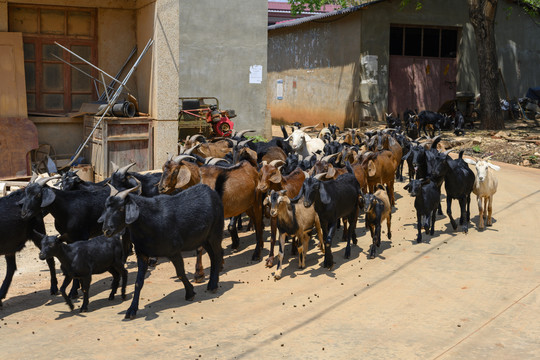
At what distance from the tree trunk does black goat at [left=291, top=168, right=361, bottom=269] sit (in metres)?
14.4

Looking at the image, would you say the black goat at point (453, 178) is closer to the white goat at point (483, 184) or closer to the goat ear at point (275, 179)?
the white goat at point (483, 184)

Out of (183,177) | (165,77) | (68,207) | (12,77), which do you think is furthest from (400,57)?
(68,207)

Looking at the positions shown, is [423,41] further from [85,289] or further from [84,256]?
[85,289]

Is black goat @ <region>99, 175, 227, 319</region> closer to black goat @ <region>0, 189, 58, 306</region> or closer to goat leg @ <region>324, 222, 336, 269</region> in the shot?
black goat @ <region>0, 189, 58, 306</region>

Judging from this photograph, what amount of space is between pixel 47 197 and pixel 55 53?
840 centimetres

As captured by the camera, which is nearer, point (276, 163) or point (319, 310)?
point (319, 310)

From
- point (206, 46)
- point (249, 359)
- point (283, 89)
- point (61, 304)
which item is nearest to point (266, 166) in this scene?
point (61, 304)

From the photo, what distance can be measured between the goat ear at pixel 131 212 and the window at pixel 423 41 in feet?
61.8

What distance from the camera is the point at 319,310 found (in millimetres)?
7523

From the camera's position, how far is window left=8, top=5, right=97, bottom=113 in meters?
15.2

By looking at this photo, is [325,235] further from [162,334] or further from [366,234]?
[162,334]

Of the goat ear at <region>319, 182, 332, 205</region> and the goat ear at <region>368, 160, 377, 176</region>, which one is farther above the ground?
the goat ear at <region>368, 160, 377, 176</region>

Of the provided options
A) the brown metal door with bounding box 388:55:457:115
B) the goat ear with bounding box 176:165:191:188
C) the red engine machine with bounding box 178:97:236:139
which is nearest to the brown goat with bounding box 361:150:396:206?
the goat ear with bounding box 176:165:191:188

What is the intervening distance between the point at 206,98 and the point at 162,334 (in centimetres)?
1248
